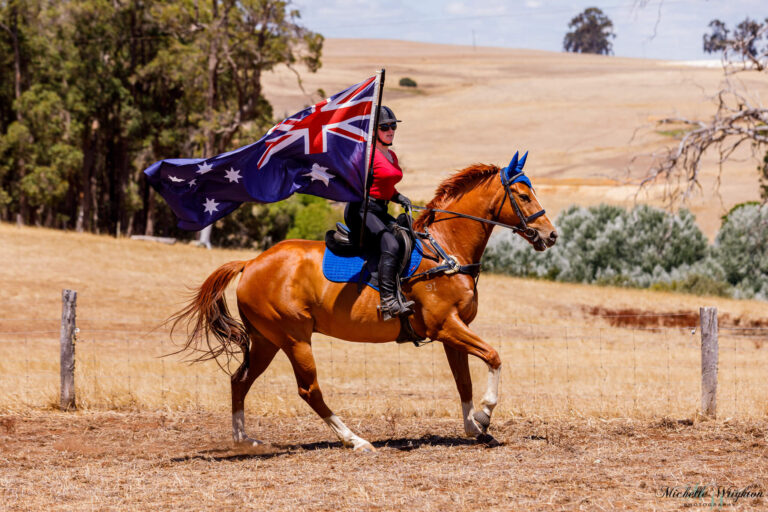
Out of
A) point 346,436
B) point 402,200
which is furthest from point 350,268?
point 346,436

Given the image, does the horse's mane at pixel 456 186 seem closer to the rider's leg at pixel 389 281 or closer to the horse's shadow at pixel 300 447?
the rider's leg at pixel 389 281

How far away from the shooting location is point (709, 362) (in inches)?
439

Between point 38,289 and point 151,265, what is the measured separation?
21.1ft

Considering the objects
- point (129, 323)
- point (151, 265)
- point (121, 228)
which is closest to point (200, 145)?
point (121, 228)

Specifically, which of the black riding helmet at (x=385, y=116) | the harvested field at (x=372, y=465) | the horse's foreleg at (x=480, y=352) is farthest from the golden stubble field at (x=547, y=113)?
the horse's foreleg at (x=480, y=352)

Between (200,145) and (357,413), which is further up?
→ (200,145)

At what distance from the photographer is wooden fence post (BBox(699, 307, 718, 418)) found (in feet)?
35.9

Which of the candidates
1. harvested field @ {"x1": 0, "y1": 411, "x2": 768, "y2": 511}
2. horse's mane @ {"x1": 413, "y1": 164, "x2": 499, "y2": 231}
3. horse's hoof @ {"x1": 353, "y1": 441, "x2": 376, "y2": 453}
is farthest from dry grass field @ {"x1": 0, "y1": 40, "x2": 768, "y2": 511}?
horse's mane @ {"x1": 413, "y1": 164, "x2": 499, "y2": 231}

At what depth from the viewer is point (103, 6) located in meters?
48.8

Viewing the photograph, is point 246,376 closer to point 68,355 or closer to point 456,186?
point 456,186

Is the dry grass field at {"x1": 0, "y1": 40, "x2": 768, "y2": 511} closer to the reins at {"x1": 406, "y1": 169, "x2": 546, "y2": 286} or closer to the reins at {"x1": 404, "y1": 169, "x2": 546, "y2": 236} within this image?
the reins at {"x1": 406, "y1": 169, "x2": 546, "y2": 286}

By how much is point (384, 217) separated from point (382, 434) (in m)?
2.70

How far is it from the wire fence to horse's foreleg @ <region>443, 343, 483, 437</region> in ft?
5.98

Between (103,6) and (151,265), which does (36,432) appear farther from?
(103,6)
